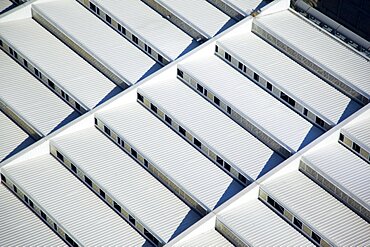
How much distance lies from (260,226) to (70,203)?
18.1 m

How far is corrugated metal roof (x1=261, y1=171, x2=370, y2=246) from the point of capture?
8350cm

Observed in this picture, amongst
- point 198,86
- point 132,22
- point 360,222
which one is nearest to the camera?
point 360,222

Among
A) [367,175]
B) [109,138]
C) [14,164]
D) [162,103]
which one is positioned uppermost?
[367,175]

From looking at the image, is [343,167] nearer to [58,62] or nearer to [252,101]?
[252,101]

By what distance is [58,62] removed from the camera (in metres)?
102

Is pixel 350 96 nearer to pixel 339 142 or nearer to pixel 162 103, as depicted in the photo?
pixel 339 142

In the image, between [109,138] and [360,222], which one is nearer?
[360,222]

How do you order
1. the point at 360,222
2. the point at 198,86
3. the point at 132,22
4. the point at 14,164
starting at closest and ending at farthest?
1. the point at 360,222
2. the point at 14,164
3. the point at 198,86
4. the point at 132,22

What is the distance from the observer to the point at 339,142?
9281 cm

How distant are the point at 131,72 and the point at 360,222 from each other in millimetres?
30501

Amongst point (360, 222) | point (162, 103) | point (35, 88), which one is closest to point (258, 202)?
point (360, 222)

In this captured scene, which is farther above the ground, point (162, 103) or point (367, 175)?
point (367, 175)

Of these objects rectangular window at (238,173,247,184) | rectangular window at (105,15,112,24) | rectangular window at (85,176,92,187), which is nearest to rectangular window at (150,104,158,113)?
rectangular window at (85,176,92,187)

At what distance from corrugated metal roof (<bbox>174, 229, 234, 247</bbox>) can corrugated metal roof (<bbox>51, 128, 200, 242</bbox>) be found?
5.12 ft
